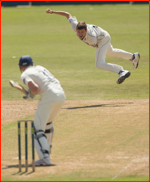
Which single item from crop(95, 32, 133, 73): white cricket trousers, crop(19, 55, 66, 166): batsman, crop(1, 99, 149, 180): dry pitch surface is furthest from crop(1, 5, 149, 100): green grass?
crop(19, 55, 66, 166): batsman

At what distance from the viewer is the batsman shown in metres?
7.11

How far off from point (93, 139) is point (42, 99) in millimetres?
1823

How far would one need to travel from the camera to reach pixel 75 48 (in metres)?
21.9

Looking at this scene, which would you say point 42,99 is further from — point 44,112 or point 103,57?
point 103,57

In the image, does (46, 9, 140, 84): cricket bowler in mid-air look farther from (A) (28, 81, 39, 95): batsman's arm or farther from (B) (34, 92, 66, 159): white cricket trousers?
(A) (28, 81, 39, 95): batsman's arm

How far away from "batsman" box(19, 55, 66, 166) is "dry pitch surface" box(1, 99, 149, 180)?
371 millimetres

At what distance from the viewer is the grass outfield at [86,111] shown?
6.87 metres

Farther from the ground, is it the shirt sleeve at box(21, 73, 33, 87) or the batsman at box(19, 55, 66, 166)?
the shirt sleeve at box(21, 73, 33, 87)

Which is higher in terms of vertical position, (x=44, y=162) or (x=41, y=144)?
(x=41, y=144)

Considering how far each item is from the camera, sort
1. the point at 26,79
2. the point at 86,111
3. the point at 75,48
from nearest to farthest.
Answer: the point at 26,79 < the point at 86,111 < the point at 75,48

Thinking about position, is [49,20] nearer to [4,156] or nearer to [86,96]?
[86,96]

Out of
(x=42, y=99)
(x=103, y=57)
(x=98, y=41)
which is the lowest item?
(x=103, y=57)

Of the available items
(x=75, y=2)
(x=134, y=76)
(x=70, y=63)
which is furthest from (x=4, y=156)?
(x=75, y=2)

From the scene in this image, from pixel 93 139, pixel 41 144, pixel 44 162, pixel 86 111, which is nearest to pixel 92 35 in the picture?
pixel 86 111
